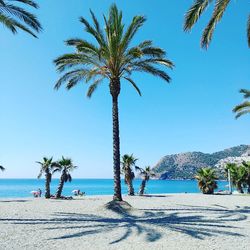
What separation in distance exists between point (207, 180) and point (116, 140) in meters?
24.4

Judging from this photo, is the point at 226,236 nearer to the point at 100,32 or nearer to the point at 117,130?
the point at 117,130

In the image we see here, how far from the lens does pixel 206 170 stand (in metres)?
41.6

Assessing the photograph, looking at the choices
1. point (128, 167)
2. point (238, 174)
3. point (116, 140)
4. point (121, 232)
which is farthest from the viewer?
point (238, 174)

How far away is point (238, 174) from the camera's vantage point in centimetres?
4444

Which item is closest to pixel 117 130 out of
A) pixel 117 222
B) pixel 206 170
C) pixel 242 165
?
pixel 117 222

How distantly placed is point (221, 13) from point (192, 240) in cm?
1043

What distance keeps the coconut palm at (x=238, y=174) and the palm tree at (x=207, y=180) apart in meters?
4.23

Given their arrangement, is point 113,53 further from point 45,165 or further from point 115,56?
point 45,165

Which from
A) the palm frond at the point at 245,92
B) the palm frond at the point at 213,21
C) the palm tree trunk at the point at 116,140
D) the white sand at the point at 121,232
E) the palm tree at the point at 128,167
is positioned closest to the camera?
the white sand at the point at 121,232

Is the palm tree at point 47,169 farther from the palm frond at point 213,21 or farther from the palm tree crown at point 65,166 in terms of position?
the palm frond at point 213,21

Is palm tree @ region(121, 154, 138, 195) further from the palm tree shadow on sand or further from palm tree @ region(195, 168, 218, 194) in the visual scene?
the palm tree shadow on sand

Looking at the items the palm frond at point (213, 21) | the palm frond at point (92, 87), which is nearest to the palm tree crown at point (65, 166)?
the palm frond at point (92, 87)

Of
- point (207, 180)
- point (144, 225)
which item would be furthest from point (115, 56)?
point (207, 180)

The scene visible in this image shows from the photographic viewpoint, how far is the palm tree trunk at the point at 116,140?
20234 mm
